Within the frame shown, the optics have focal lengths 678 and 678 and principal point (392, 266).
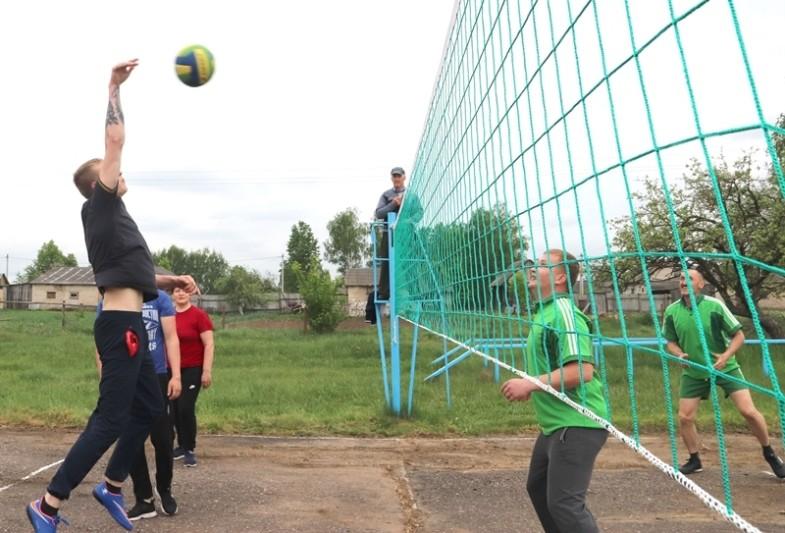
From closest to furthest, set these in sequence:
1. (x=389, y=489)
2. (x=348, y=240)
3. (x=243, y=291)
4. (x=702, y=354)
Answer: (x=389, y=489) → (x=702, y=354) → (x=243, y=291) → (x=348, y=240)

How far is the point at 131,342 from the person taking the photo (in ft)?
9.85

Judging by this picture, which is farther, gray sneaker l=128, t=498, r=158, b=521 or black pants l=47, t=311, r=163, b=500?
gray sneaker l=128, t=498, r=158, b=521

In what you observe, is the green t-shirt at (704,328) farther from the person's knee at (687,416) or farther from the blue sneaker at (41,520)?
the blue sneaker at (41,520)

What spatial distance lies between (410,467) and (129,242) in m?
3.07

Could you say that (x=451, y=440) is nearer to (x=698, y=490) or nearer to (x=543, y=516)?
(x=543, y=516)

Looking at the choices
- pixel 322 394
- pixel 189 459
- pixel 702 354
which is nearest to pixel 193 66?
pixel 189 459

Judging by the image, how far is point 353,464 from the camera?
211 inches

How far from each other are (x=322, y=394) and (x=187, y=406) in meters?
4.24

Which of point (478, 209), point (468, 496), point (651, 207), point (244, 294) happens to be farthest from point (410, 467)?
point (244, 294)

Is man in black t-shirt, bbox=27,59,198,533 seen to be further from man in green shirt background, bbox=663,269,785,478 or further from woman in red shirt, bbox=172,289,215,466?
man in green shirt background, bbox=663,269,785,478

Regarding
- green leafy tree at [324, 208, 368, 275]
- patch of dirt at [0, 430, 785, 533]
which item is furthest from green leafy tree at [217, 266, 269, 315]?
patch of dirt at [0, 430, 785, 533]

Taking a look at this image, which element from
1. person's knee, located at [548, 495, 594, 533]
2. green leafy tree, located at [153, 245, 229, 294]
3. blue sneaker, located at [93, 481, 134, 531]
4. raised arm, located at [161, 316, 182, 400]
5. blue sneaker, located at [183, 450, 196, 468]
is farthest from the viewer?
green leafy tree, located at [153, 245, 229, 294]

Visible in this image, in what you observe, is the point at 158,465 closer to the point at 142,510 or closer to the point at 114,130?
the point at 142,510

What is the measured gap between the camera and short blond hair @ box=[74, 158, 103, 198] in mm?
3240
